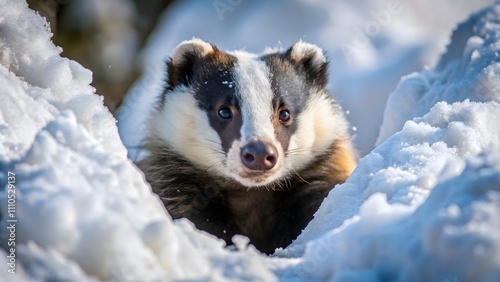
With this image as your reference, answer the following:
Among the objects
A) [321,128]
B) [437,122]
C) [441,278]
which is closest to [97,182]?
[441,278]

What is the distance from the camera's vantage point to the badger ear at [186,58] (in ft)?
9.01

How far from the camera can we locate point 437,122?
195 cm

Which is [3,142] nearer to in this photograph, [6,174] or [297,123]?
[6,174]

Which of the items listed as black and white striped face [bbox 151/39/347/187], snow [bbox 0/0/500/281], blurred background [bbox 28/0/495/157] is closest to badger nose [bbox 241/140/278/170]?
black and white striped face [bbox 151/39/347/187]

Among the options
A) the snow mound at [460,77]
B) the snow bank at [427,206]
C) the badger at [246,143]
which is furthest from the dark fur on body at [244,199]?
the snow bank at [427,206]

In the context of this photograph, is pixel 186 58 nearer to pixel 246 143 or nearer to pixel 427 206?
pixel 246 143

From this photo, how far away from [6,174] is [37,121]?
0.36m

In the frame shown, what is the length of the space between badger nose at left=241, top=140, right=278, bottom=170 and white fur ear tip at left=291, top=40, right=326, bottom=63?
642 mm

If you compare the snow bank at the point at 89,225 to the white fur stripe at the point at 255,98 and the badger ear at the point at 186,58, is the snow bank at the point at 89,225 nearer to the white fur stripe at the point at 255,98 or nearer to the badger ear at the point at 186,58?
the white fur stripe at the point at 255,98

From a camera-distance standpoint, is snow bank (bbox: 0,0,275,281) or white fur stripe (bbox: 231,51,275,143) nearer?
snow bank (bbox: 0,0,275,281)

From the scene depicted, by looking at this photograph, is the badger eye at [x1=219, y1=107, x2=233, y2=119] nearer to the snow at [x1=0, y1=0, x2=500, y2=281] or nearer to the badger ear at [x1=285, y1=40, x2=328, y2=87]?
the badger ear at [x1=285, y1=40, x2=328, y2=87]

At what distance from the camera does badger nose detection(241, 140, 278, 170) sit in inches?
90.4

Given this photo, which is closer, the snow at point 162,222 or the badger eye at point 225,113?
the snow at point 162,222

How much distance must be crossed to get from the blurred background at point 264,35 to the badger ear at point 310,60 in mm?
514
